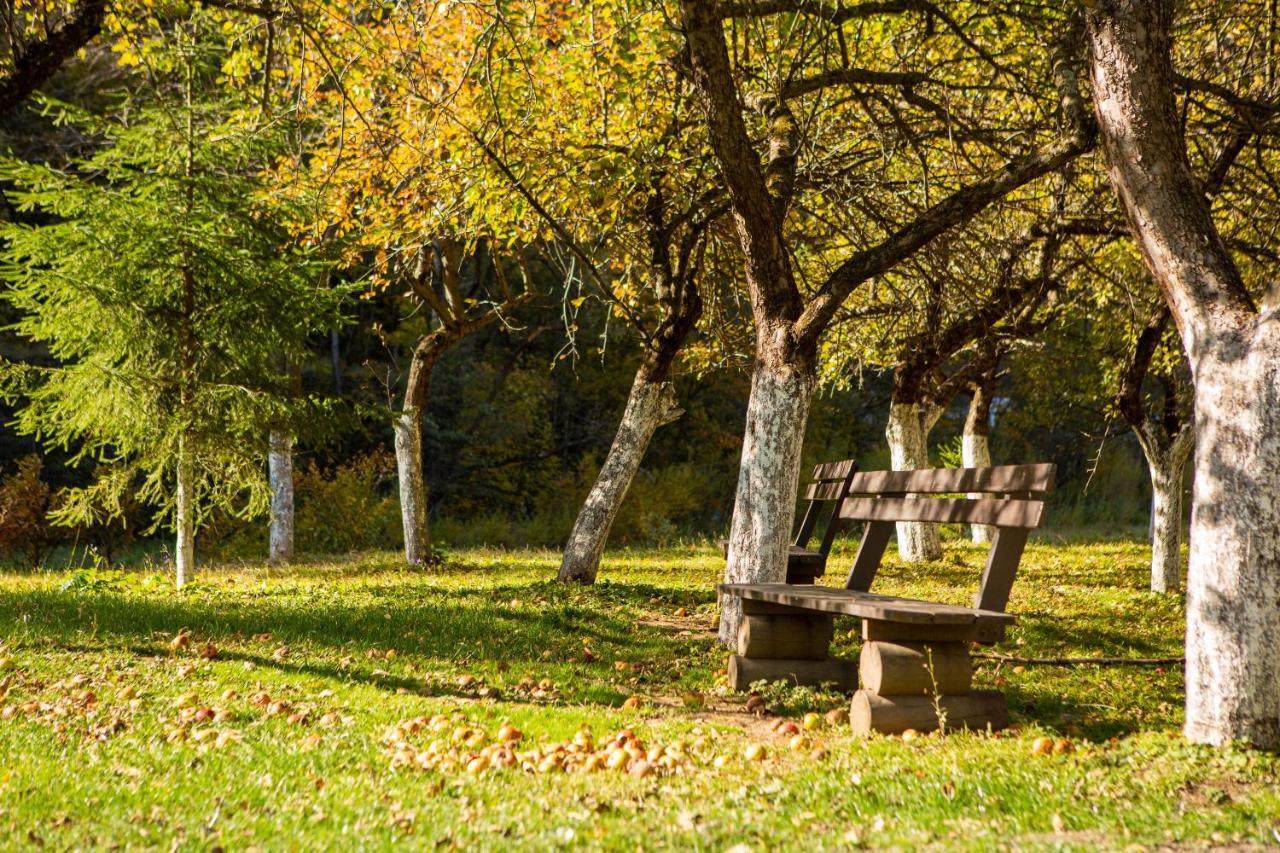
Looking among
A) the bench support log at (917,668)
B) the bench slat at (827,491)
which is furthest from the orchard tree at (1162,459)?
the bench support log at (917,668)

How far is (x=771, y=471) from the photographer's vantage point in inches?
300

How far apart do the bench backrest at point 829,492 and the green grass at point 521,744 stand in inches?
38.6

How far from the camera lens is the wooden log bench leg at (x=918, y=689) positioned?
17.5ft

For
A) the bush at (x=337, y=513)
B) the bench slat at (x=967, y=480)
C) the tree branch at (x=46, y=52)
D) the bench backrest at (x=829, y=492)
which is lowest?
the bush at (x=337, y=513)

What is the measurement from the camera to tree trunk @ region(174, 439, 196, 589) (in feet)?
38.4

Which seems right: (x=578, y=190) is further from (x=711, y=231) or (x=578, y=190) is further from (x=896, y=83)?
(x=896, y=83)

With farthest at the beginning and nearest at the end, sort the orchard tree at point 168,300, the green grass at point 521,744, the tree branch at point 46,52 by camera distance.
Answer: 1. the orchard tree at point 168,300
2. the tree branch at point 46,52
3. the green grass at point 521,744

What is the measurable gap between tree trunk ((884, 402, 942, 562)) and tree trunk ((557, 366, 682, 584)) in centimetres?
417

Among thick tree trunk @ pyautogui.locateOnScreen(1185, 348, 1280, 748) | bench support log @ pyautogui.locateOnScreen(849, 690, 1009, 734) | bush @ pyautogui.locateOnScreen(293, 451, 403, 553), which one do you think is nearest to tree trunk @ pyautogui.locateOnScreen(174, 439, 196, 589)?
bench support log @ pyautogui.locateOnScreen(849, 690, 1009, 734)

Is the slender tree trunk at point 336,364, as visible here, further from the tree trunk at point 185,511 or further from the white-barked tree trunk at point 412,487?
the tree trunk at point 185,511

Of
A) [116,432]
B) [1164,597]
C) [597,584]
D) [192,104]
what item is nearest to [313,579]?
[116,432]

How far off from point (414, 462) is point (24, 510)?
8.83 m

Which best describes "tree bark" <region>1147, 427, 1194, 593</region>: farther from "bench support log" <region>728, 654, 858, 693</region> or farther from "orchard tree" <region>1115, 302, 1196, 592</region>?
"bench support log" <region>728, 654, 858, 693</region>

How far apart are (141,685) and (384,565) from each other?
364 inches
